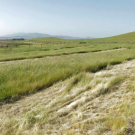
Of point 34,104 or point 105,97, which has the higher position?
point 105,97

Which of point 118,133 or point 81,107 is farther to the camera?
point 81,107

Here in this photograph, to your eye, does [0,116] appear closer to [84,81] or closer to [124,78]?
[84,81]

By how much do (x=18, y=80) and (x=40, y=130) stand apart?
11.6 feet

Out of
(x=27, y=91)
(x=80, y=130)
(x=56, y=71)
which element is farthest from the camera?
(x=56, y=71)

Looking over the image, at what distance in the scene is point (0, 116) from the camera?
149 inches

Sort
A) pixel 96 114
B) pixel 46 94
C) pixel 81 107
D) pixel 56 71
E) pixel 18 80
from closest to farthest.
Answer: pixel 96 114 < pixel 81 107 < pixel 46 94 < pixel 18 80 < pixel 56 71

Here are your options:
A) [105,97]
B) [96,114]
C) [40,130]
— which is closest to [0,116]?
[40,130]

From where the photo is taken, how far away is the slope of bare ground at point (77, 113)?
2.81 metres

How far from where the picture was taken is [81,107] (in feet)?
11.8

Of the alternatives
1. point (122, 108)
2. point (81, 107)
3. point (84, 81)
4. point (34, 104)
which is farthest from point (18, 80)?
point (122, 108)

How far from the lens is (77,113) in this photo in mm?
3369

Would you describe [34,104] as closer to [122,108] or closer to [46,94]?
[46,94]

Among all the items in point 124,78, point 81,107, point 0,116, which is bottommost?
point 0,116

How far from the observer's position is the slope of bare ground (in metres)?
2.81
